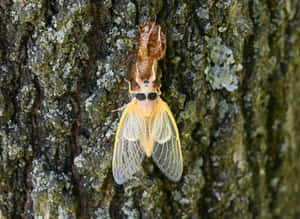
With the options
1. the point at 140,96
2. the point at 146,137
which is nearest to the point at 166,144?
the point at 146,137

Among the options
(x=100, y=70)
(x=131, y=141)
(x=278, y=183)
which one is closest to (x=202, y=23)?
(x=100, y=70)

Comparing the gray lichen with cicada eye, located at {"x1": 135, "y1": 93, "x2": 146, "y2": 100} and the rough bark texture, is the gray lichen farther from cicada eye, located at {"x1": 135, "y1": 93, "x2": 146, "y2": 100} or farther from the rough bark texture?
cicada eye, located at {"x1": 135, "y1": 93, "x2": 146, "y2": 100}

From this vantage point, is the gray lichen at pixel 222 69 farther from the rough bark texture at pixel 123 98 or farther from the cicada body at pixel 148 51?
the cicada body at pixel 148 51

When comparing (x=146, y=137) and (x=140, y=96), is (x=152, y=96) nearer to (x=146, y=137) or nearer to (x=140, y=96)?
(x=140, y=96)

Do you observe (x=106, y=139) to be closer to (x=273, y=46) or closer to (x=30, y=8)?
(x=30, y=8)

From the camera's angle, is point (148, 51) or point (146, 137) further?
point (146, 137)

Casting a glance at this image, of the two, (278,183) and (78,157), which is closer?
(78,157)
